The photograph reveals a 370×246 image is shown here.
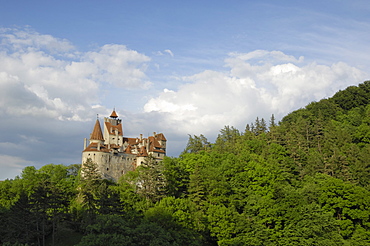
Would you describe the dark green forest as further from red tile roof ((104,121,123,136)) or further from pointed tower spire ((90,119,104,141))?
red tile roof ((104,121,123,136))

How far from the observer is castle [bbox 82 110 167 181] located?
86.2 metres

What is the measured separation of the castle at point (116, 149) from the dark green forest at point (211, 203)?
7780 millimetres

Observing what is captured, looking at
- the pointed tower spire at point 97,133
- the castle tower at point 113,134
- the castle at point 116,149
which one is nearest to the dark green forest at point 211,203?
the castle at point 116,149

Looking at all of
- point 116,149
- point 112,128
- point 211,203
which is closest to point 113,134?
point 112,128

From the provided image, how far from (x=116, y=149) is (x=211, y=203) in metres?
35.4

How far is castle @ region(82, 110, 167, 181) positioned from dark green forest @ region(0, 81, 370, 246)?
7.78 m

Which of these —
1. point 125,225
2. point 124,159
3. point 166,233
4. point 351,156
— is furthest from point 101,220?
point 351,156

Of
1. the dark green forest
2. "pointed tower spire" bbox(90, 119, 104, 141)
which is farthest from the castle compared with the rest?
the dark green forest

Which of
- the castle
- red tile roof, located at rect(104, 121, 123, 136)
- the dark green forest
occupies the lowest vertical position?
the dark green forest

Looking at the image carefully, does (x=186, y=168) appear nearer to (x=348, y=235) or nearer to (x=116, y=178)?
(x=116, y=178)

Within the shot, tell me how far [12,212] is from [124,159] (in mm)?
36293

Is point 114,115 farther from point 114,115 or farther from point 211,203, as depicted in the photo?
point 211,203

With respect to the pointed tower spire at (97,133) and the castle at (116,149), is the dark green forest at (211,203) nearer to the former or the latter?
the castle at (116,149)

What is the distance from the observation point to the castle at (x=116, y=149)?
8625 cm
